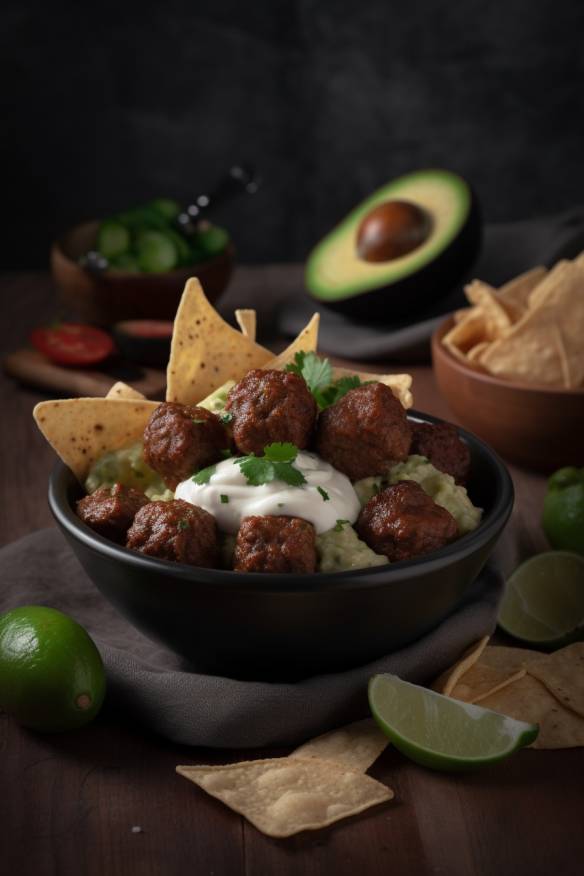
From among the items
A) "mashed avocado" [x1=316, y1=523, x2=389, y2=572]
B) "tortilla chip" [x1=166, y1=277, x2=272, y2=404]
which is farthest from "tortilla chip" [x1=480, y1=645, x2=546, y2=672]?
"tortilla chip" [x1=166, y1=277, x2=272, y2=404]

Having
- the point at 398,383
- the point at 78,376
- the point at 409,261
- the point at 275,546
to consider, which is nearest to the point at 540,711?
the point at 275,546

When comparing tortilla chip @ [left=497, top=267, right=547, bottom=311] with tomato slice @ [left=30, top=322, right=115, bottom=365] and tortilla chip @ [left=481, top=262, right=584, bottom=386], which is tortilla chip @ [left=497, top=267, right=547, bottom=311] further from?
tomato slice @ [left=30, top=322, right=115, bottom=365]

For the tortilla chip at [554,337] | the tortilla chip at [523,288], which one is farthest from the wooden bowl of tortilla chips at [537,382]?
the tortilla chip at [523,288]

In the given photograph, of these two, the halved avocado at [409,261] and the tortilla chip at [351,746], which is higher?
the tortilla chip at [351,746]

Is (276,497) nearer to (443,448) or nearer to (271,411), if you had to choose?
(271,411)

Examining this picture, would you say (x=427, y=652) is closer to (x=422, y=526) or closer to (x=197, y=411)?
(x=422, y=526)

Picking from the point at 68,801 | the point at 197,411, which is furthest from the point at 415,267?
the point at 68,801

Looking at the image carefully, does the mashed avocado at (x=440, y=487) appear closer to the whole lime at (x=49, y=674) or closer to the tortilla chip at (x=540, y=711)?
the tortilla chip at (x=540, y=711)
